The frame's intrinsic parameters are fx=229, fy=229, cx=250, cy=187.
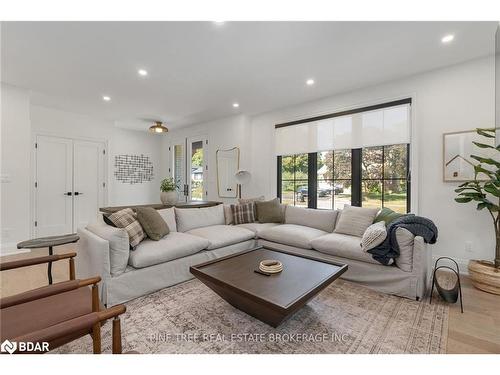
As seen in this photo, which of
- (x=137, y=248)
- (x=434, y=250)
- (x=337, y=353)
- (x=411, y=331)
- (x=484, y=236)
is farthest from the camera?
(x=434, y=250)

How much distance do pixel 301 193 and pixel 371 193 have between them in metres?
1.20

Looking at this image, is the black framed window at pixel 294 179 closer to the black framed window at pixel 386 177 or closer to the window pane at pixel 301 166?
the window pane at pixel 301 166

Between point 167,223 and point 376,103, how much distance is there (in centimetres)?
345

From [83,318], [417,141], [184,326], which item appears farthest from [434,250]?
[83,318]

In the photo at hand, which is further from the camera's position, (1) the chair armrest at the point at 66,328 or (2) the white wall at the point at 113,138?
(2) the white wall at the point at 113,138

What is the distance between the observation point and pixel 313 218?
3.45m

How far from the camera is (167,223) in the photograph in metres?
3.06

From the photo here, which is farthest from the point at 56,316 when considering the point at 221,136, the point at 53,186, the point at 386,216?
the point at 53,186

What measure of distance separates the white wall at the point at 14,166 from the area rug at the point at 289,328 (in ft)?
10.1

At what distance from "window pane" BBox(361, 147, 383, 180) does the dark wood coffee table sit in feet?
6.68

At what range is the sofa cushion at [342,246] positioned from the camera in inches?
95.3

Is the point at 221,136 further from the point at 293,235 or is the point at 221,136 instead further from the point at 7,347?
the point at 7,347

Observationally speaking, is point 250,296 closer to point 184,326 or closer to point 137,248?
point 184,326

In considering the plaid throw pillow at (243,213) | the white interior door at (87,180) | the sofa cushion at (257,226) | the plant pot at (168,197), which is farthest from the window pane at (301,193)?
the white interior door at (87,180)
